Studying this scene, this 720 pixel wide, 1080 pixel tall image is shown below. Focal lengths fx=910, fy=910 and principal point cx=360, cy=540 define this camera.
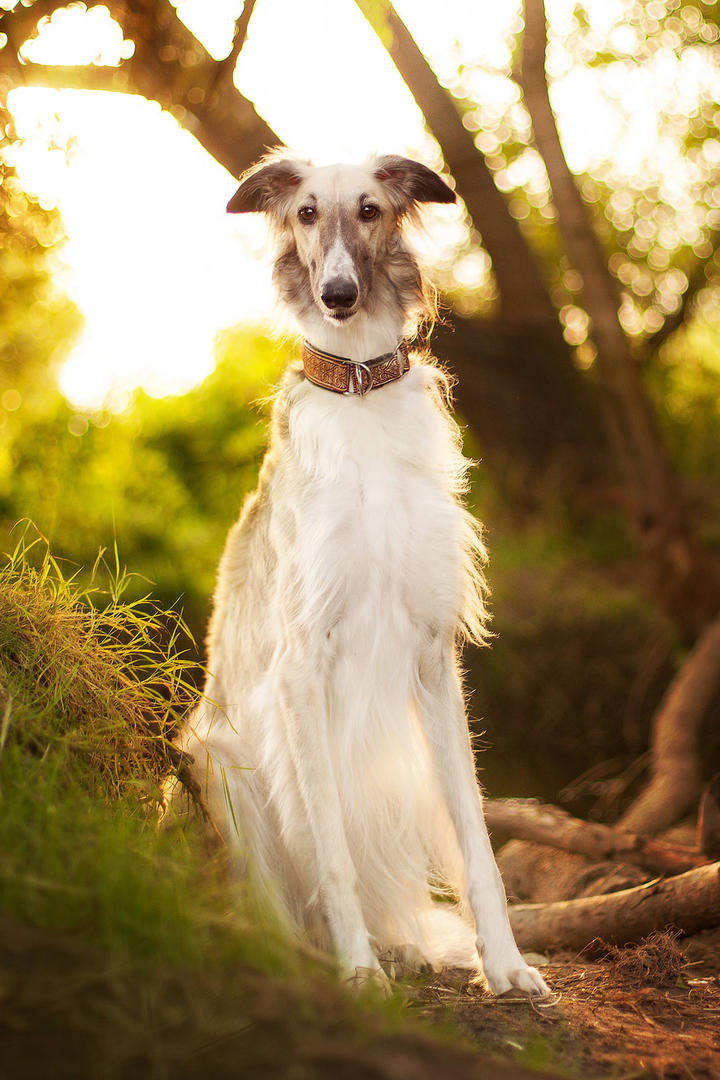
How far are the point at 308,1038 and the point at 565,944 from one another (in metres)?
2.61

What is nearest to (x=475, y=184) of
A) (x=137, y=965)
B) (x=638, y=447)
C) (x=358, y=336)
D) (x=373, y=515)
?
(x=638, y=447)

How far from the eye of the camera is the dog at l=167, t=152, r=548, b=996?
10.4 ft

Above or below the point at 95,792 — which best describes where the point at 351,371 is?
above

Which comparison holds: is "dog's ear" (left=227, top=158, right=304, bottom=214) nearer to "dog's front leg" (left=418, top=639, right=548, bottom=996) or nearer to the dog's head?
the dog's head

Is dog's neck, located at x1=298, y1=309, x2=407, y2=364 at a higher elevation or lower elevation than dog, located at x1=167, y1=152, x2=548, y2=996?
higher

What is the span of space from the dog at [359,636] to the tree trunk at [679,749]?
2.11 metres

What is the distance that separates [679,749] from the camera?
228 inches

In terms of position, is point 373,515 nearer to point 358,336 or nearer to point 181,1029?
point 358,336

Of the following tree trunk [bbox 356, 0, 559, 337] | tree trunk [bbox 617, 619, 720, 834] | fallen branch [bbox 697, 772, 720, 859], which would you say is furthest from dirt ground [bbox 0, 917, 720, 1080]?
tree trunk [bbox 356, 0, 559, 337]

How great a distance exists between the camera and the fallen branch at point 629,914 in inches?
133

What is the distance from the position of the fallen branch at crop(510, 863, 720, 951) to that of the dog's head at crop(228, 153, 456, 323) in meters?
2.49

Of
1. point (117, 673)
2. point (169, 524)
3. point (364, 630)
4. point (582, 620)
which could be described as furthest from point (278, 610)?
point (169, 524)

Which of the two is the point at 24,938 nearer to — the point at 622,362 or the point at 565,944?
the point at 565,944

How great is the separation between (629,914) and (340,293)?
264 cm
